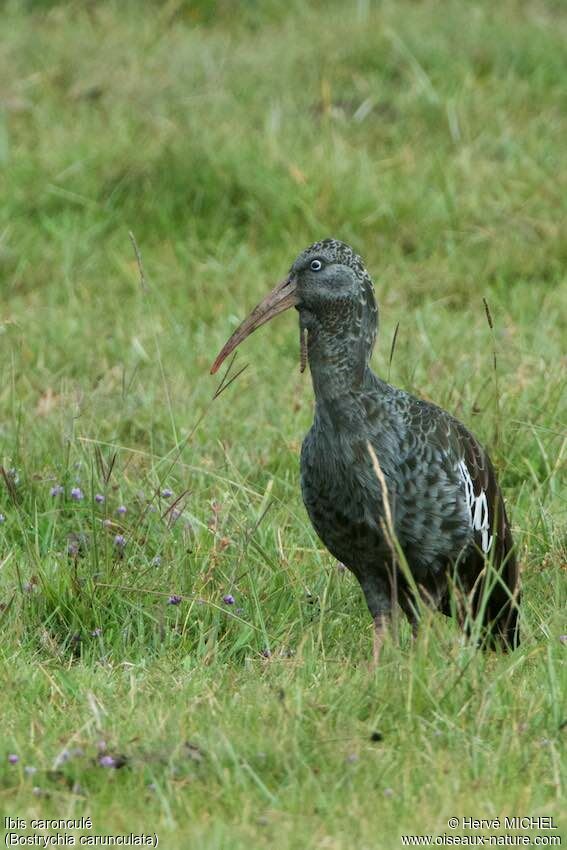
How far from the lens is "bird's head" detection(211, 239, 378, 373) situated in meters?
4.30

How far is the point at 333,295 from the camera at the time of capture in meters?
4.30

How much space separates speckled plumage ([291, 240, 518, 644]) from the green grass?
26 centimetres

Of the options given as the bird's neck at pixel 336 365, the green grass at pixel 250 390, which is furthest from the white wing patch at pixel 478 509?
the bird's neck at pixel 336 365

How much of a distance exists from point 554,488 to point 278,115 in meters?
3.66

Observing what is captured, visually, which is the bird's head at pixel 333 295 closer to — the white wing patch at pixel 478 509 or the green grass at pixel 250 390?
the white wing patch at pixel 478 509

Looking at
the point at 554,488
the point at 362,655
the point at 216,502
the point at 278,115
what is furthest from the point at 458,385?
the point at 278,115

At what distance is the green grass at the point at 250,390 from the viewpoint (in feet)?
11.3

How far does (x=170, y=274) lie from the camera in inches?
283

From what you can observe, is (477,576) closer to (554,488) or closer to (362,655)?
(362,655)

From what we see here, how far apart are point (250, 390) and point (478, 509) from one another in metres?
1.88

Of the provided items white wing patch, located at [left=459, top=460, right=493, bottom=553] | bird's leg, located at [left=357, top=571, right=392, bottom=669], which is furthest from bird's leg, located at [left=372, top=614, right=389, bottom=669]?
white wing patch, located at [left=459, top=460, right=493, bottom=553]

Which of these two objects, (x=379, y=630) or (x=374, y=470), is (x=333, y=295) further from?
(x=379, y=630)

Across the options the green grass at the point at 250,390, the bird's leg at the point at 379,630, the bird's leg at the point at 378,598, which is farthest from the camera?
the bird's leg at the point at 378,598

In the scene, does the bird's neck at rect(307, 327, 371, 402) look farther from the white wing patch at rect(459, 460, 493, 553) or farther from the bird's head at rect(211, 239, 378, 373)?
the white wing patch at rect(459, 460, 493, 553)
